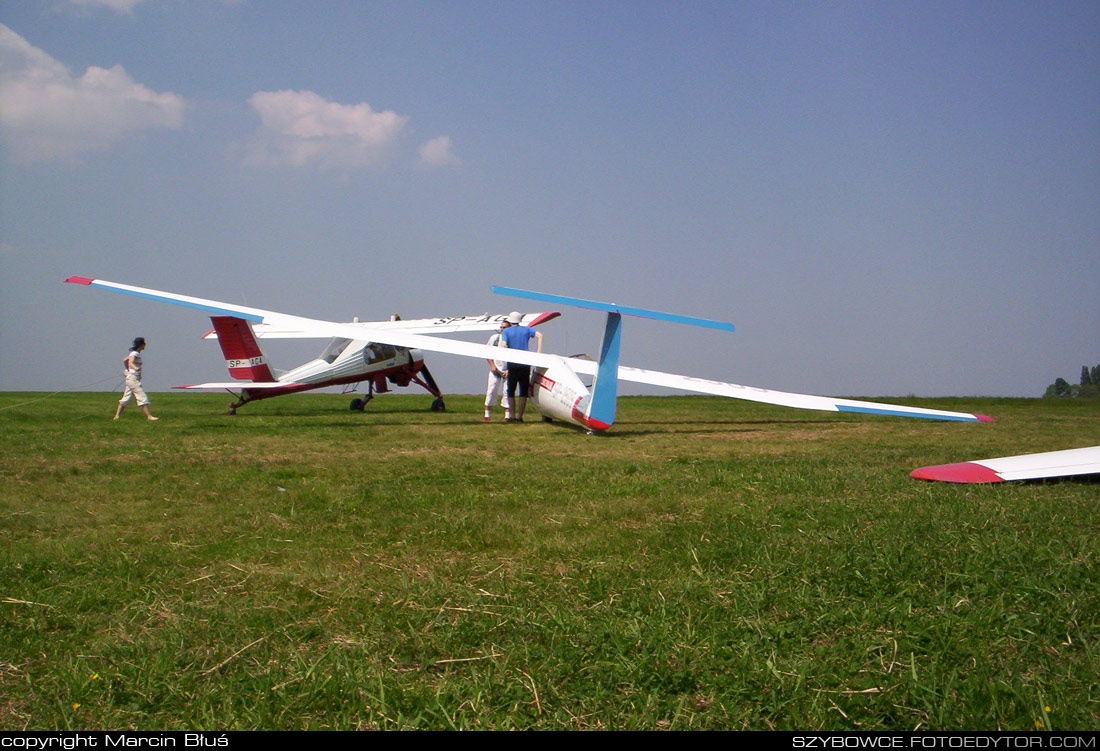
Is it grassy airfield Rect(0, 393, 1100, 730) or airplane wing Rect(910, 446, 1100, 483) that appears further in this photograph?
airplane wing Rect(910, 446, 1100, 483)

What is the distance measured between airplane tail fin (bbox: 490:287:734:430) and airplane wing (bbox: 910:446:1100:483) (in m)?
4.45

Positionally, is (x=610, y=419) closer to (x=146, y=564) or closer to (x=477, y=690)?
(x=146, y=564)

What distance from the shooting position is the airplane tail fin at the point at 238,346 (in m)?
15.4

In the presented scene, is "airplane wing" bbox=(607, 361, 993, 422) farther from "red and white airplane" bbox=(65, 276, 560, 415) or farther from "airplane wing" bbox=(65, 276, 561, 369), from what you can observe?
"red and white airplane" bbox=(65, 276, 560, 415)

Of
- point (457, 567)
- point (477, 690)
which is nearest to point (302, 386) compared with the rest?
point (457, 567)

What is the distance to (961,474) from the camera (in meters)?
5.76

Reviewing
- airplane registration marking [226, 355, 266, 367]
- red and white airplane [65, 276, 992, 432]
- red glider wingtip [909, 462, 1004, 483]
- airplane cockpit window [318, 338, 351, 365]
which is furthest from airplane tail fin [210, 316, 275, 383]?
red glider wingtip [909, 462, 1004, 483]

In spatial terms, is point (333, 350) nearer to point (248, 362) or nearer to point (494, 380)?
point (248, 362)

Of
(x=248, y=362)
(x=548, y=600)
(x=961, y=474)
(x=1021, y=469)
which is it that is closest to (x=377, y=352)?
(x=248, y=362)

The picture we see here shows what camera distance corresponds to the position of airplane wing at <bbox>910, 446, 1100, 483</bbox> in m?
5.47

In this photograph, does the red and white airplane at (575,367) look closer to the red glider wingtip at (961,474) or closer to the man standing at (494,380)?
the man standing at (494,380)

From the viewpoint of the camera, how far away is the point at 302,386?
1596cm

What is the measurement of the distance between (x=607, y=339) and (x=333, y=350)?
8.73 meters

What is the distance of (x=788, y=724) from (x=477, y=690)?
2.97 ft
